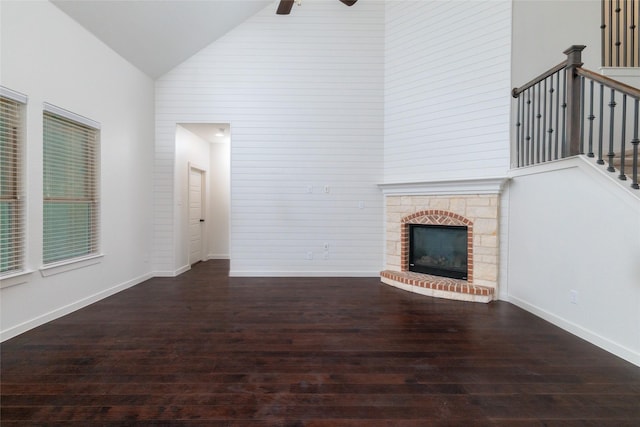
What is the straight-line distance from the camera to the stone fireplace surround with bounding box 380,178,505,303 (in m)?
3.96

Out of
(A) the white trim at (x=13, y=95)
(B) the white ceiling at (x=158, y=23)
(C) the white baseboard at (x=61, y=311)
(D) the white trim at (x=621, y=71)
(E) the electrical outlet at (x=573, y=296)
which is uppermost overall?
(B) the white ceiling at (x=158, y=23)

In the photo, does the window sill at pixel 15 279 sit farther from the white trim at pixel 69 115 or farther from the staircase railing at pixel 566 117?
the staircase railing at pixel 566 117

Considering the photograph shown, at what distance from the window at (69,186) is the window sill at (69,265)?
0.28ft

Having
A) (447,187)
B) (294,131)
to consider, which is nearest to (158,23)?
(294,131)

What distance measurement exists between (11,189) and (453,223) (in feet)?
16.8

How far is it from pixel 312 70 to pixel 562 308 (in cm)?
481

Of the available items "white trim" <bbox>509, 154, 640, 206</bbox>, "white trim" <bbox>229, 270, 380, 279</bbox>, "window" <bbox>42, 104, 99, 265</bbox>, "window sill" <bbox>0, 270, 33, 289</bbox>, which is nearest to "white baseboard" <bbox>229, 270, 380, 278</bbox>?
"white trim" <bbox>229, 270, 380, 279</bbox>

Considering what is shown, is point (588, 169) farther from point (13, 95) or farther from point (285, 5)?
point (13, 95)

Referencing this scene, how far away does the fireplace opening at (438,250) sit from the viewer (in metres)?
4.34

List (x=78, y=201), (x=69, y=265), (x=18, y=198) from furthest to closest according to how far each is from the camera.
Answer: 1. (x=78, y=201)
2. (x=69, y=265)
3. (x=18, y=198)

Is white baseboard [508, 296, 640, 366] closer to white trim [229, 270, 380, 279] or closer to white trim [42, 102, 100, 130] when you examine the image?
white trim [229, 270, 380, 279]

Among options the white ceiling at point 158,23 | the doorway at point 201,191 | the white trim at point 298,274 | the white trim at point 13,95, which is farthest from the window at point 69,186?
the white trim at point 298,274

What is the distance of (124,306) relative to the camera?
364cm

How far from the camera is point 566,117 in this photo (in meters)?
3.13
